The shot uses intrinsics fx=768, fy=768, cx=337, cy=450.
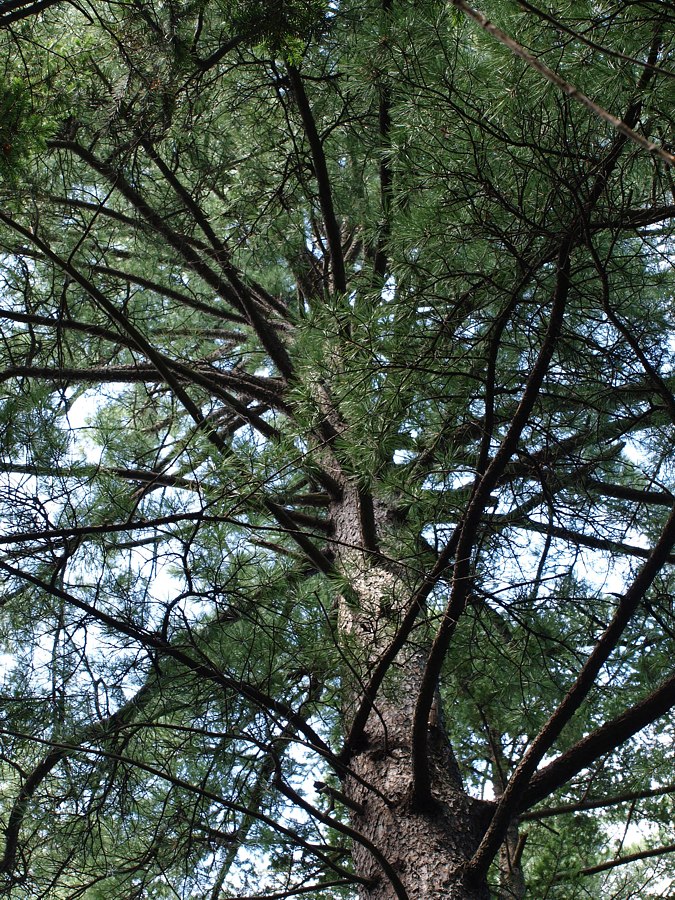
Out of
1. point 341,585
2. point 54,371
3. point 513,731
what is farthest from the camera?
point 513,731

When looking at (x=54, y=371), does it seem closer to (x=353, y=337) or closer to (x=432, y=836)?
(x=353, y=337)

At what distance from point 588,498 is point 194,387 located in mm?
2355

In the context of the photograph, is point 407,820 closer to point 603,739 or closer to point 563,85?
point 603,739

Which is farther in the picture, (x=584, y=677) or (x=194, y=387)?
(x=194, y=387)

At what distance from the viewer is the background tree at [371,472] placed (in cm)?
222

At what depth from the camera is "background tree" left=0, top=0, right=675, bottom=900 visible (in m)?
2.22

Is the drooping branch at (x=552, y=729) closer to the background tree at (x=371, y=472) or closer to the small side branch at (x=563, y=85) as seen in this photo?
the background tree at (x=371, y=472)

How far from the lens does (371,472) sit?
2.75 meters

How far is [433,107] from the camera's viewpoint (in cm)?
246

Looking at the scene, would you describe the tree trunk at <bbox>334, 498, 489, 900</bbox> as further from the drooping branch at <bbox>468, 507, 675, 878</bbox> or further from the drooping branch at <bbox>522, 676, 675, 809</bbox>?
the drooping branch at <bbox>522, 676, 675, 809</bbox>

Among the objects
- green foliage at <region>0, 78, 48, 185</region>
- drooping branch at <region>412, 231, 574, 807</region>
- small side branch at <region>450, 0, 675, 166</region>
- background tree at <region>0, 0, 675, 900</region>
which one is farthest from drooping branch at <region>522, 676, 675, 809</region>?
green foliage at <region>0, 78, 48, 185</region>

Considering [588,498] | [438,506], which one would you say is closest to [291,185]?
[438,506]

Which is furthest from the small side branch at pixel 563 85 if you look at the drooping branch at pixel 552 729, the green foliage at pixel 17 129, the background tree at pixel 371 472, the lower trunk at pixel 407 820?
the green foliage at pixel 17 129

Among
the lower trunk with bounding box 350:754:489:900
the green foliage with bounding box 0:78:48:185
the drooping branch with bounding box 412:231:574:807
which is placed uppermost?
the green foliage with bounding box 0:78:48:185
